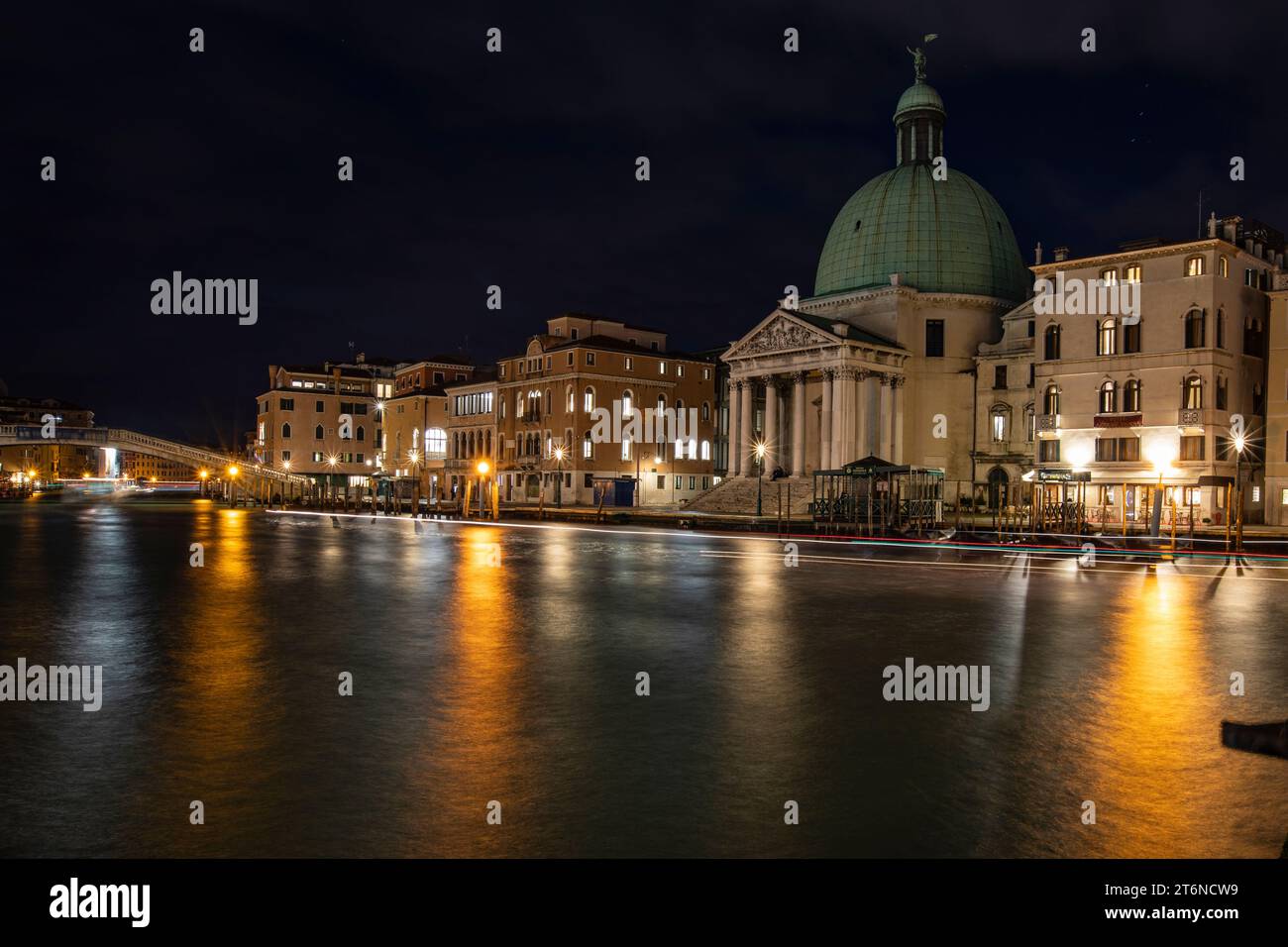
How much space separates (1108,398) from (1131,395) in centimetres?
141

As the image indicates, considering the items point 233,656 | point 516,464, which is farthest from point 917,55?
point 233,656

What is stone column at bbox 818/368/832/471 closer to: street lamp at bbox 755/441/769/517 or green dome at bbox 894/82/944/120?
street lamp at bbox 755/441/769/517

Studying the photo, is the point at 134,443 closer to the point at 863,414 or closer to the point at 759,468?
the point at 759,468

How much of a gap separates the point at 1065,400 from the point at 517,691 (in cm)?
5469

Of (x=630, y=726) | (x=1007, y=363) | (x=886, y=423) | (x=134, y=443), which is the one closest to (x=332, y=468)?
(x=134, y=443)

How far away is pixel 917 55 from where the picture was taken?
3393 inches

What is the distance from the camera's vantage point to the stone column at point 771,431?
3150 inches

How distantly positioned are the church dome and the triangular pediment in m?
8.97

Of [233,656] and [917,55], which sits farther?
[917,55]

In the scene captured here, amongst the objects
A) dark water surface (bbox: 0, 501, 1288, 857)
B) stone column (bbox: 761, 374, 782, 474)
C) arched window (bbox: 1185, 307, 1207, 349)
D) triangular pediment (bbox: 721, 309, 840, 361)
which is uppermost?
triangular pediment (bbox: 721, 309, 840, 361)

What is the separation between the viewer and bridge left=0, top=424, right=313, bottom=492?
93.2 metres

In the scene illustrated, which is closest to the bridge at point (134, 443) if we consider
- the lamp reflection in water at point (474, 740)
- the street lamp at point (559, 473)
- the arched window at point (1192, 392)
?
the street lamp at point (559, 473)

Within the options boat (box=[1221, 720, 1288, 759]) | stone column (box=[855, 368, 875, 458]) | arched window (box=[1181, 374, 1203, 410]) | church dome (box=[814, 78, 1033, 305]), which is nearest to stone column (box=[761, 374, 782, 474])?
stone column (box=[855, 368, 875, 458])
